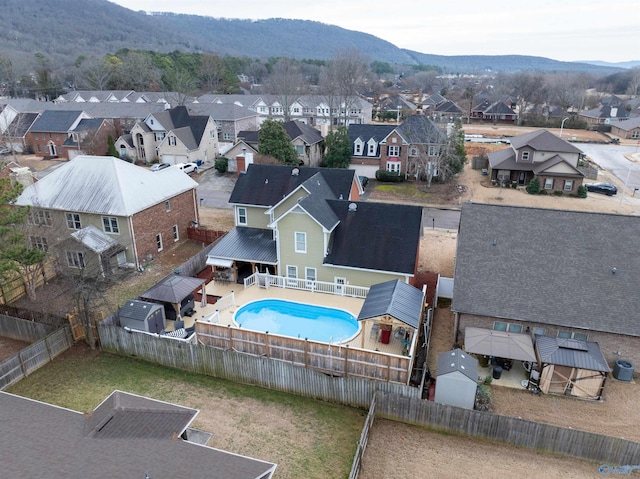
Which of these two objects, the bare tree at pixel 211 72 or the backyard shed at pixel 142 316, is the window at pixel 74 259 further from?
the bare tree at pixel 211 72

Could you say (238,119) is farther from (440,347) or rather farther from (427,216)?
(440,347)

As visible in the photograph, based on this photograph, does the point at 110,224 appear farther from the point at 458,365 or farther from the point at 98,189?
the point at 458,365

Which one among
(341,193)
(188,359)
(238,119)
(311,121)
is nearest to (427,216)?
(341,193)

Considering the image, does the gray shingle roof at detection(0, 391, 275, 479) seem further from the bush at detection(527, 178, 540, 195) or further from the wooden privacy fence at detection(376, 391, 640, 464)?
the bush at detection(527, 178, 540, 195)

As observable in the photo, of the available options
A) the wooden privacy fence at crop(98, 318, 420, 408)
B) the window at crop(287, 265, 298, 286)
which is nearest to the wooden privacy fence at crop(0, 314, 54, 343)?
the wooden privacy fence at crop(98, 318, 420, 408)

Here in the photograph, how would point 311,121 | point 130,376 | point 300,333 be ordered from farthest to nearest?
point 311,121 < point 300,333 < point 130,376
